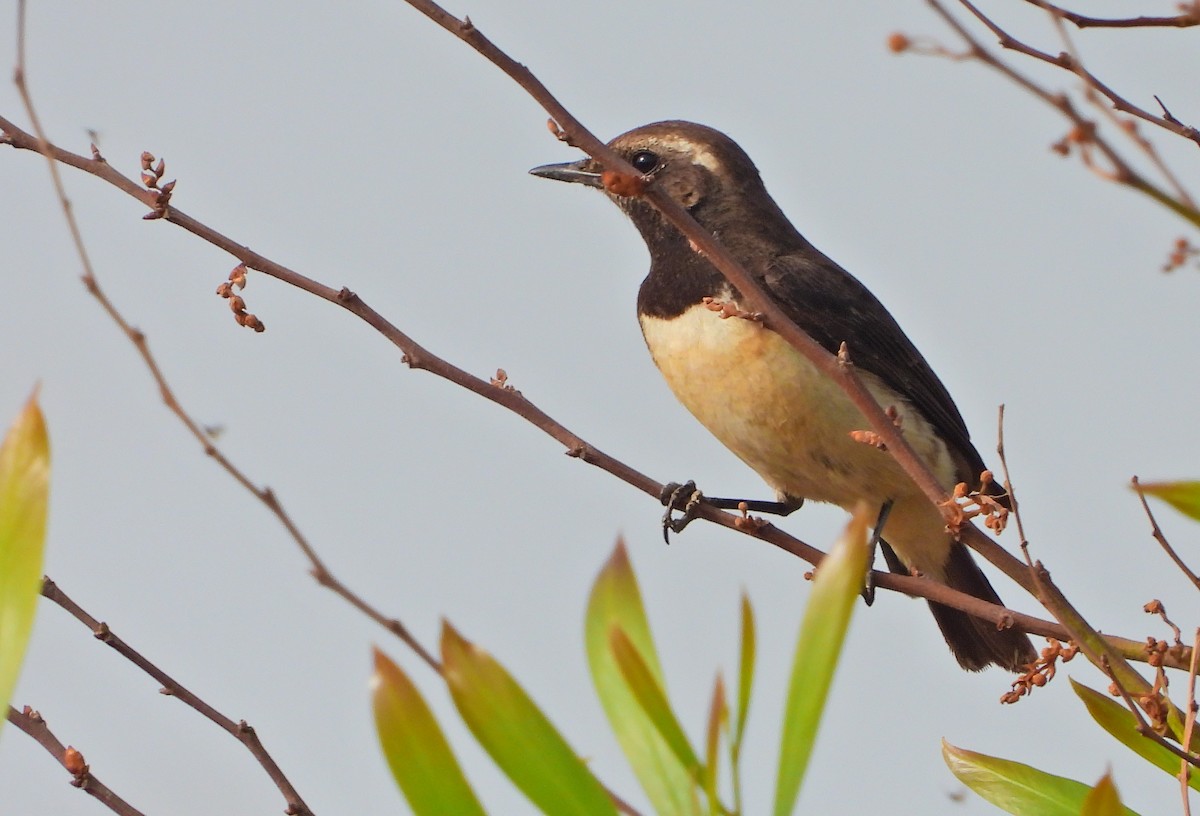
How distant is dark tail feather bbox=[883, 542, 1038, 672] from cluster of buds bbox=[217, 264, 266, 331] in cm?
354

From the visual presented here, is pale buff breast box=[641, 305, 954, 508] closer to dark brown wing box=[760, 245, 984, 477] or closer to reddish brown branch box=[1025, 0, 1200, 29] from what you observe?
dark brown wing box=[760, 245, 984, 477]

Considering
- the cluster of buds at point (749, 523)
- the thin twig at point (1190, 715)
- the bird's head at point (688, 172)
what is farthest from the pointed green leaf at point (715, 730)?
the bird's head at point (688, 172)

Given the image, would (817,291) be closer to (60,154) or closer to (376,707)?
(60,154)

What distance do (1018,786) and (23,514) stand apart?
173cm

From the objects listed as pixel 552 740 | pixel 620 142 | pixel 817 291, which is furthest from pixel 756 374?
pixel 552 740

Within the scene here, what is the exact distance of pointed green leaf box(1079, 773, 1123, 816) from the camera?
1831mm

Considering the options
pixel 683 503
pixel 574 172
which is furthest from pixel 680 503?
pixel 574 172

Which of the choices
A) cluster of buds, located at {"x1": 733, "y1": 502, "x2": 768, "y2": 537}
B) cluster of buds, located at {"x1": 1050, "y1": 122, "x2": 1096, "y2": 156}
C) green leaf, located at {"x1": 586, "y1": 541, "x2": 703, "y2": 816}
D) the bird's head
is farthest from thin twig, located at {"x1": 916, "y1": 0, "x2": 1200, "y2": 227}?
the bird's head

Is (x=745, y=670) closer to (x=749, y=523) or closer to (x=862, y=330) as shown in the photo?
(x=749, y=523)

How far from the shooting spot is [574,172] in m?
5.86

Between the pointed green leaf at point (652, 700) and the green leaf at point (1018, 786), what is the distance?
45.8 inches

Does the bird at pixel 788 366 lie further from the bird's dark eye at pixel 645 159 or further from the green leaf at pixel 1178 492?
the green leaf at pixel 1178 492

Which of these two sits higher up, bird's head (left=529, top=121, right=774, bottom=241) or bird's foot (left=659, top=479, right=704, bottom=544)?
bird's head (left=529, top=121, right=774, bottom=241)

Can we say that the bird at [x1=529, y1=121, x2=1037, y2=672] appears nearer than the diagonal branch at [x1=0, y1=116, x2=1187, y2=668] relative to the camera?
No
